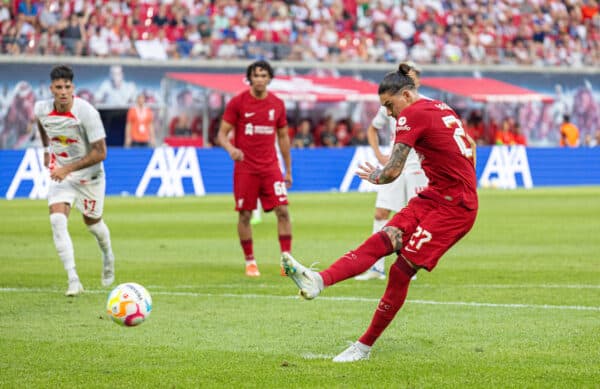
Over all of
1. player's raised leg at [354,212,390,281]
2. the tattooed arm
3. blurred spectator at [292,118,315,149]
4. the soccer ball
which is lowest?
blurred spectator at [292,118,315,149]

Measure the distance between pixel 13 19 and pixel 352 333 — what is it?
28594 millimetres

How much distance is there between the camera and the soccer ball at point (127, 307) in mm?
8906

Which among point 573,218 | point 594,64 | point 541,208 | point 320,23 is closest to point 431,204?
point 573,218

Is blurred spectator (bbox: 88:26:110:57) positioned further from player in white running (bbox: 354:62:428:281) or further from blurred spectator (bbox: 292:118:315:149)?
player in white running (bbox: 354:62:428:281)

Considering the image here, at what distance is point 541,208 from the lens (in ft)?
86.7

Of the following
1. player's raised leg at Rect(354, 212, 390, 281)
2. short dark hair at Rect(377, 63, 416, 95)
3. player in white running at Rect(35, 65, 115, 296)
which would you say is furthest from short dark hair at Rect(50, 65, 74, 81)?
short dark hair at Rect(377, 63, 416, 95)

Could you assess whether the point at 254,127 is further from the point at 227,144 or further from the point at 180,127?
the point at 180,127

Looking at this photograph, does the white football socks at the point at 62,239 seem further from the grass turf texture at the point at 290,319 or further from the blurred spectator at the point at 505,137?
the blurred spectator at the point at 505,137

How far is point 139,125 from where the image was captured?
113 ft

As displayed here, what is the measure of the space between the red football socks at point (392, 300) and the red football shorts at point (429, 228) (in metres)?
0.09

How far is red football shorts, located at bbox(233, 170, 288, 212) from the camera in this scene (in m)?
14.4

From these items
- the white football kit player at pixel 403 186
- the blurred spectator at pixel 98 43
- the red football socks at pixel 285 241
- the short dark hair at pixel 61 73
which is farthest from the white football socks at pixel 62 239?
the blurred spectator at pixel 98 43

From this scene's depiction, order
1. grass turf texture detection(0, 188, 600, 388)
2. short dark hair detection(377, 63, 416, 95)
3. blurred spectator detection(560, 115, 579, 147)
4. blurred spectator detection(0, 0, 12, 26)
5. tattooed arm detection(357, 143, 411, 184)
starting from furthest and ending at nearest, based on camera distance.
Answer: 1. blurred spectator detection(560, 115, 579, 147)
2. blurred spectator detection(0, 0, 12, 26)
3. short dark hair detection(377, 63, 416, 95)
4. tattooed arm detection(357, 143, 411, 184)
5. grass turf texture detection(0, 188, 600, 388)

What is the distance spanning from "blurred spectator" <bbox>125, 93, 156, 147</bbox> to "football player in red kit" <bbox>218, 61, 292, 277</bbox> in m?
20.1
